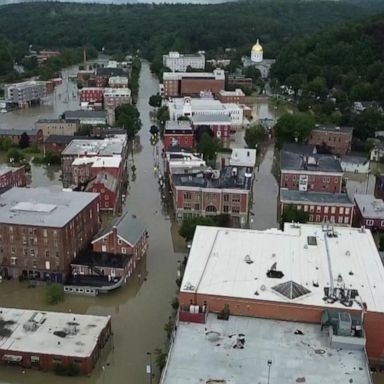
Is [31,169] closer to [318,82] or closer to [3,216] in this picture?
[3,216]

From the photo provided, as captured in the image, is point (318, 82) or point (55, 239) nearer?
point (55, 239)

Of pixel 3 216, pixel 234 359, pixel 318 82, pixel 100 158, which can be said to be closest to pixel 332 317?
pixel 234 359

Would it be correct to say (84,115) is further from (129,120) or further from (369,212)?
(369,212)

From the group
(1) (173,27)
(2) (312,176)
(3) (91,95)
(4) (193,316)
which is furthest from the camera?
(1) (173,27)

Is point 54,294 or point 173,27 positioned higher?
point 173,27

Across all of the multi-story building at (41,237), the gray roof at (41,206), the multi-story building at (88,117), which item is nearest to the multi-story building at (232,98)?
the multi-story building at (88,117)

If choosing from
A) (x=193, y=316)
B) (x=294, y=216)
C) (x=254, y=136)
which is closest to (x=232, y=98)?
(x=254, y=136)
